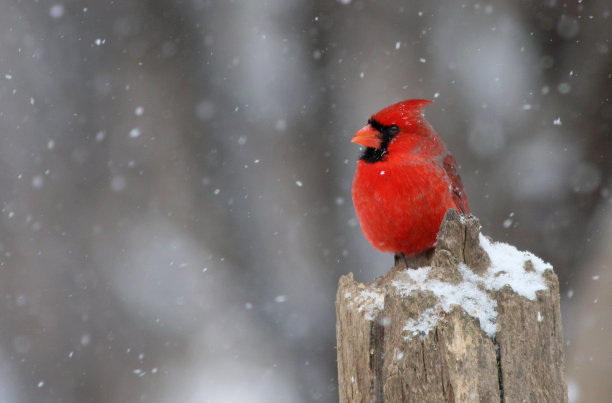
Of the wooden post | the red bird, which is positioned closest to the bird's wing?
the red bird

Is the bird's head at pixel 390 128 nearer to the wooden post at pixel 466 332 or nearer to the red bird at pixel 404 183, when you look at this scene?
the red bird at pixel 404 183

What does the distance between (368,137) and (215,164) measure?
2147mm

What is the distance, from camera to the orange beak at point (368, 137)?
75.6 inches

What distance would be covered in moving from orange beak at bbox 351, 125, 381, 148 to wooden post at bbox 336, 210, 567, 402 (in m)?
0.59

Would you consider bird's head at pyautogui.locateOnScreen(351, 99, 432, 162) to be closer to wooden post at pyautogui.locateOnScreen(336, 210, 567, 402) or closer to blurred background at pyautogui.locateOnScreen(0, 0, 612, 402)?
wooden post at pyautogui.locateOnScreen(336, 210, 567, 402)

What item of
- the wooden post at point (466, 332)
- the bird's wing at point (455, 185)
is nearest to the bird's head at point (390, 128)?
the bird's wing at point (455, 185)

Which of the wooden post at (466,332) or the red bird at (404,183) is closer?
the wooden post at (466,332)

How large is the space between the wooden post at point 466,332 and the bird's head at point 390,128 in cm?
59

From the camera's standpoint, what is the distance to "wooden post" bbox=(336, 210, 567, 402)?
3.98 ft

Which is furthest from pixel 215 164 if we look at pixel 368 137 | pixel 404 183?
pixel 404 183

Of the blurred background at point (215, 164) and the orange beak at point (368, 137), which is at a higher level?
the blurred background at point (215, 164)

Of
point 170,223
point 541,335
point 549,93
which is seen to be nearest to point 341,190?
point 170,223

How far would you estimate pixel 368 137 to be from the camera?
76.2 inches

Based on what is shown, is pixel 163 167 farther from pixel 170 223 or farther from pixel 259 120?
pixel 259 120
